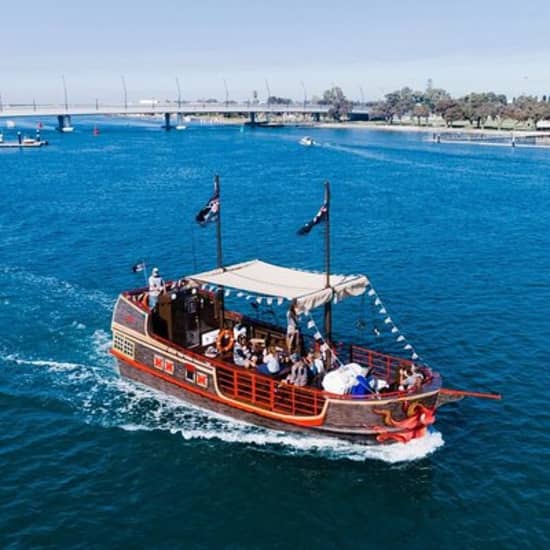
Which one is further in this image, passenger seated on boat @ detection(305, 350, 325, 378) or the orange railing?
passenger seated on boat @ detection(305, 350, 325, 378)

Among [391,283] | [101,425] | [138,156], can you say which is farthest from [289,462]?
[138,156]

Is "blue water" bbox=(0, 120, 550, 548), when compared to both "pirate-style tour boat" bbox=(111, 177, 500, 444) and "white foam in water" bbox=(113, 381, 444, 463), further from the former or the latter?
"pirate-style tour boat" bbox=(111, 177, 500, 444)

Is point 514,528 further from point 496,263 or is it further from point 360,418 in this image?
point 496,263

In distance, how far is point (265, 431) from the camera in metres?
25.5

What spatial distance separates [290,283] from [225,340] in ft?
13.1

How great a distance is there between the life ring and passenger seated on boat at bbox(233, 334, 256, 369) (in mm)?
854

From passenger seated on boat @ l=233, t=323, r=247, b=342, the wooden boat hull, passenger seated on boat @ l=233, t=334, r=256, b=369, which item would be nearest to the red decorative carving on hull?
the wooden boat hull

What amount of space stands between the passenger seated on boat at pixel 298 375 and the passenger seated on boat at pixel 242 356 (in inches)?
91.4

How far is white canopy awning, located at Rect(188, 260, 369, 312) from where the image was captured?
25.1 metres

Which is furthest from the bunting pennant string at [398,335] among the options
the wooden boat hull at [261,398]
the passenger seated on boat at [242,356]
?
the passenger seated on boat at [242,356]

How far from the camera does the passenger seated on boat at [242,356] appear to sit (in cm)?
2648

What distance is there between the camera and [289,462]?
23.8 meters

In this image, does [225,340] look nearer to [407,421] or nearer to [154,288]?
[154,288]

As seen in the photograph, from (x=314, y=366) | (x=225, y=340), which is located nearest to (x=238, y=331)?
(x=225, y=340)
